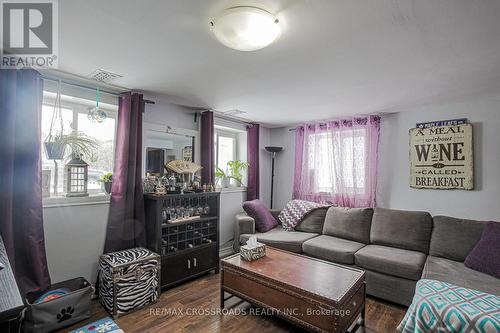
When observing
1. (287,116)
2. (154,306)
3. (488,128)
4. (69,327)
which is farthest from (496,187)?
(69,327)

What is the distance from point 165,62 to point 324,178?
311 cm

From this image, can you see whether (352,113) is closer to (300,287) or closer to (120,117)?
(300,287)

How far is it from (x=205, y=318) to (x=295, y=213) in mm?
2009

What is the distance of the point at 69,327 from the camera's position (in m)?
2.01

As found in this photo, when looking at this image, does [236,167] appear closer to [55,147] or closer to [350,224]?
[350,224]

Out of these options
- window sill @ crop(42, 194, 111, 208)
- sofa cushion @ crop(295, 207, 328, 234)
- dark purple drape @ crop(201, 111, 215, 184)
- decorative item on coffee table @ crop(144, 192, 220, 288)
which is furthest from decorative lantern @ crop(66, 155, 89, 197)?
sofa cushion @ crop(295, 207, 328, 234)

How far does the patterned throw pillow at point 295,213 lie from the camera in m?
3.65

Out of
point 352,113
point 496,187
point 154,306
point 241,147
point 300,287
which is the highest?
point 352,113

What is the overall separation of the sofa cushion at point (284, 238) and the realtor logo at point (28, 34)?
2.86 meters

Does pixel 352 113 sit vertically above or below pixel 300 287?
above

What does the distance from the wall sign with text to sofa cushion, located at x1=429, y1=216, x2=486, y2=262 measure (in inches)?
22.8

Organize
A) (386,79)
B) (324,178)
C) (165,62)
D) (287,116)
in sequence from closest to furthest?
(165,62)
(386,79)
(287,116)
(324,178)

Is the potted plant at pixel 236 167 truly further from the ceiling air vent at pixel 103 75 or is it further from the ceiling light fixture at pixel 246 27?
the ceiling light fixture at pixel 246 27

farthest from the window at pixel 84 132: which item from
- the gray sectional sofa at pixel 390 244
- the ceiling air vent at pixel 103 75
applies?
the gray sectional sofa at pixel 390 244
